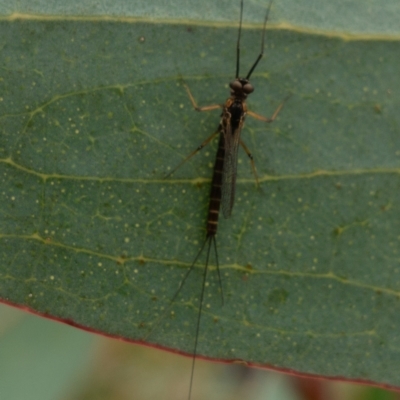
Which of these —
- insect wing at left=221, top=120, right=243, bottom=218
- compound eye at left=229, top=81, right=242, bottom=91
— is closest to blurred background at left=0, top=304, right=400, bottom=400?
insect wing at left=221, top=120, right=243, bottom=218

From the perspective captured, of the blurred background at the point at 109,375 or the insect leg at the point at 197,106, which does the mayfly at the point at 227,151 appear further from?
the blurred background at the point at 109,375

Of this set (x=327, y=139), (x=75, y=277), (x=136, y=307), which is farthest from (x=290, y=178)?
(x=75, y=277)

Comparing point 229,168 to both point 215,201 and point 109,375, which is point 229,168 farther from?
point 109,375

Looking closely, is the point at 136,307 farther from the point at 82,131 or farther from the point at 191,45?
the point at 191,45

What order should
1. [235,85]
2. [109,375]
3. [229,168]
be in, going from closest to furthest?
[235,85], [229,168], [109,375]

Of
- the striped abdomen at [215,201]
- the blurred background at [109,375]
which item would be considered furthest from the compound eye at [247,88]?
the blurred background at [109,375]

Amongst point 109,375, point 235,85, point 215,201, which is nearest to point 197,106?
point 235,85
